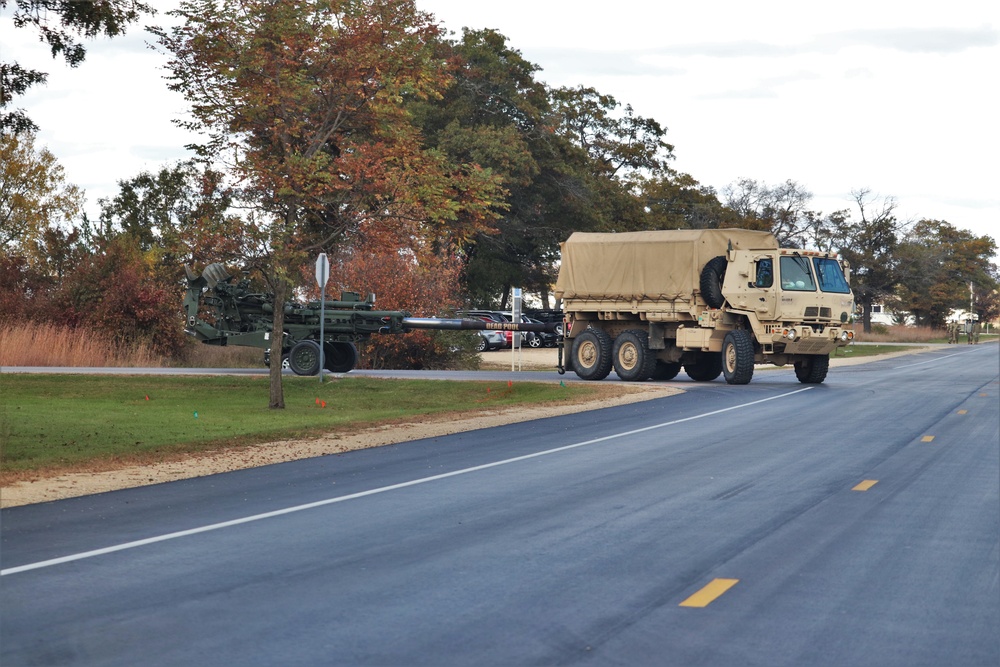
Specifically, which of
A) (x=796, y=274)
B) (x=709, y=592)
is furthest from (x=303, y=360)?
(x=709, y=592)

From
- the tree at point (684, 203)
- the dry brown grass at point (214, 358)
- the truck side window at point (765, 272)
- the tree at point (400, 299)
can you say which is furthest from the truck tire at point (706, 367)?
the tree at point (684, 203)

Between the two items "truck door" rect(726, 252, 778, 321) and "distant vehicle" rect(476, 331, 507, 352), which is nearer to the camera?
"truck door" rect(726, 252, 778, 321)

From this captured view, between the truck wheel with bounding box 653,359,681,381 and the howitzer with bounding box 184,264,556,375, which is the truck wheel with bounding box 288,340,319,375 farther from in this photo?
the truck wheel with bounding box 653,359,681,381

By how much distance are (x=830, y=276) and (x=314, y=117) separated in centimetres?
1410

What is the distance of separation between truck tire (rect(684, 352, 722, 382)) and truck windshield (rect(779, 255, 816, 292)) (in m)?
3.64

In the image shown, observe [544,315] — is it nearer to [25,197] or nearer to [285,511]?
[25,197]

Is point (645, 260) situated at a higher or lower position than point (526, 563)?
higher

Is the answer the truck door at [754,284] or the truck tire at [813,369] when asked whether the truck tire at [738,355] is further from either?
the truck tire at [813,369]

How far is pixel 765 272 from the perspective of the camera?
102 feet

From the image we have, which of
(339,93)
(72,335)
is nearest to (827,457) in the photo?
(339,93)

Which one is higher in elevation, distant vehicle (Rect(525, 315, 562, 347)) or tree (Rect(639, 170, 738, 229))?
tree (Rect(639, 170, 738, 229))

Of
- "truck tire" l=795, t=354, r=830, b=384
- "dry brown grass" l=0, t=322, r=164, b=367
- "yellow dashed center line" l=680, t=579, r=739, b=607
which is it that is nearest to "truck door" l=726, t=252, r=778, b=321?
"truck tire" l=795, t=354, r=830, b=384

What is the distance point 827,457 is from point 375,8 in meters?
12.5

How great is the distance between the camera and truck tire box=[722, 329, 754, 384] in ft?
101
